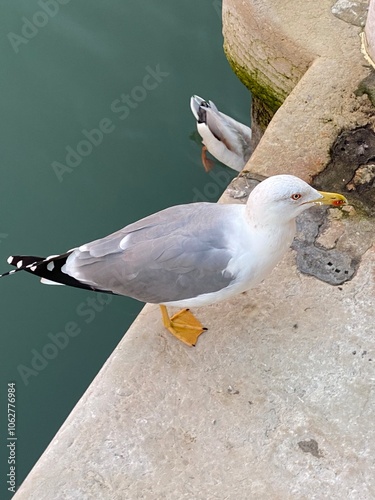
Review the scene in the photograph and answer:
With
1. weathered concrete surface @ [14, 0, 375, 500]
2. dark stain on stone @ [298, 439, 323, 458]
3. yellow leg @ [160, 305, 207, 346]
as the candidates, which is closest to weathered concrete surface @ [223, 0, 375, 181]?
weathered concrete surface @ [14, 0, 375, 500]

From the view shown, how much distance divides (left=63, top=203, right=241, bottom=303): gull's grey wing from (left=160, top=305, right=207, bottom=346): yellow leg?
6.7 inches

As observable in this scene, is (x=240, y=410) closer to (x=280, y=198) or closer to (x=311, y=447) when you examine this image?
(x=311, y=447)

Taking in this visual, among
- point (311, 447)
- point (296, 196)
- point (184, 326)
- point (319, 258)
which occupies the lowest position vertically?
point (311, 447)

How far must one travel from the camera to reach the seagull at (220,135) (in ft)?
18.1

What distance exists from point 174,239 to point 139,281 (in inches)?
9.6

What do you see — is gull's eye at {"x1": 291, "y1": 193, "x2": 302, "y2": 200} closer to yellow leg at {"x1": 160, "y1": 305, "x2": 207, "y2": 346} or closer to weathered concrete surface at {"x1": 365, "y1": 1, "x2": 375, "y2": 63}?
yellow leg at {"x1": 160, "y1": 305, "x2": 207, "y2": 346}

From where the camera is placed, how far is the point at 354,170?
12.5 feet

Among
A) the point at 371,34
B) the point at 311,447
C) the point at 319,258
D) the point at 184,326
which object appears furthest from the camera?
the point at 371,34

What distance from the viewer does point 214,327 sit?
333 cm

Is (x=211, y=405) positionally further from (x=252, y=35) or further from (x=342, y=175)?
(x=252, y=35)

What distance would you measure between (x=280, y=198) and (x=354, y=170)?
108cm

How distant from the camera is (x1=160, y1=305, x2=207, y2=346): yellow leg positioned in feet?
10.6

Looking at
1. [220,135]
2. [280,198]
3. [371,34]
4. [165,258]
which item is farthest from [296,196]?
[220,135]

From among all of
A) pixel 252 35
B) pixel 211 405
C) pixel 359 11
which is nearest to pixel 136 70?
pixel 252 35
